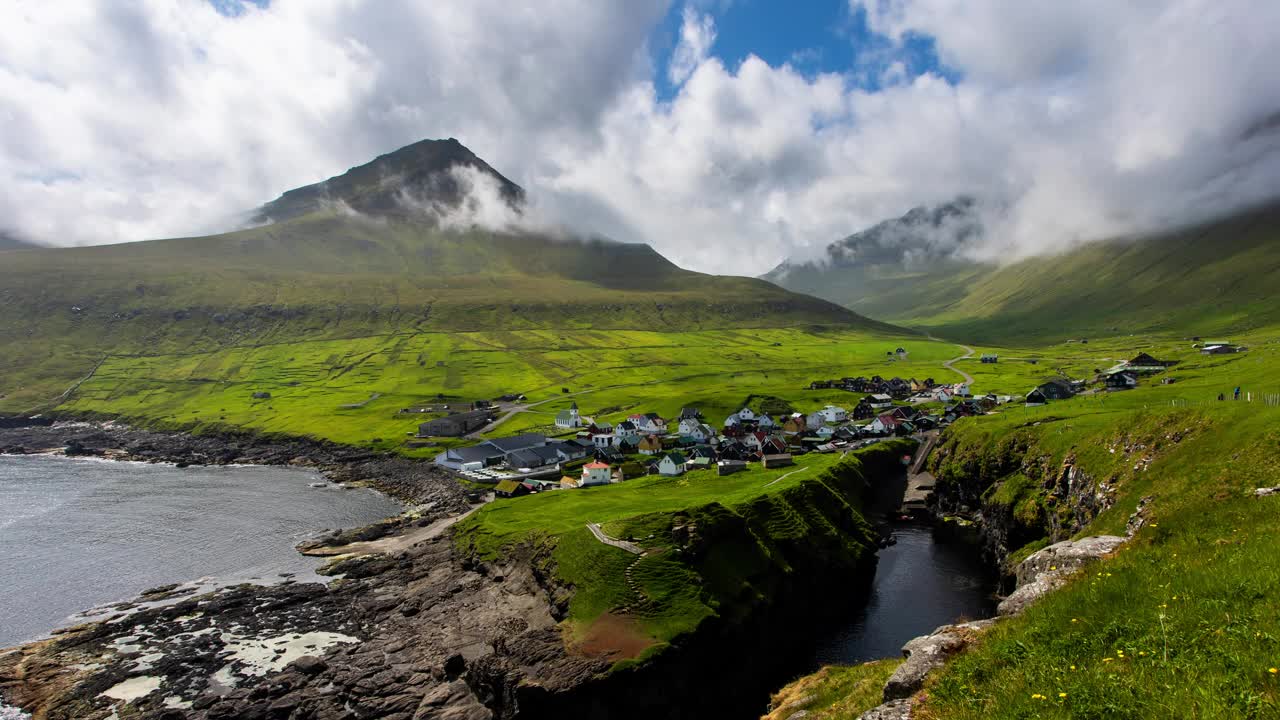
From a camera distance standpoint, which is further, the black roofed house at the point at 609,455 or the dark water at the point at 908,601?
the black roofed house at the point at 609,455

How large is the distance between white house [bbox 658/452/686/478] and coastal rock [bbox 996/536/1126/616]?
7275cm

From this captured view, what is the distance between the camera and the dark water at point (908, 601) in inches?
1960

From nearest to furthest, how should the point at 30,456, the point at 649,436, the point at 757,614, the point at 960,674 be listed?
1. the point at 960,674
2. the point at 757,614
3. the point at 649,436
4. the point at 30,456

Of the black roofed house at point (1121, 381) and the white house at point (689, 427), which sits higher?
the black roofed house at point (1121, 381)

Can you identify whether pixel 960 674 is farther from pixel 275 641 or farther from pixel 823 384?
pixel 823 384

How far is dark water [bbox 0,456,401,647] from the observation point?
67750mm

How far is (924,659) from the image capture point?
1622cm

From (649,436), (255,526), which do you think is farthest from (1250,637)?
(649,436)

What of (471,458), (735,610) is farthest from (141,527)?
(735,610)

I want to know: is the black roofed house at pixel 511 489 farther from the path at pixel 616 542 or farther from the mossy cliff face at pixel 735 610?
the mossy cliff face at pixel 735 610

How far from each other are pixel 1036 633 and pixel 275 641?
197 feet

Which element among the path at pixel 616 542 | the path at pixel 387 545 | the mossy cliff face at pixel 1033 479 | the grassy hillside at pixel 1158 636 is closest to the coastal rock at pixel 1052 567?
the grassy hillside at pixel 1158 636

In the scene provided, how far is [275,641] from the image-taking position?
5366cm

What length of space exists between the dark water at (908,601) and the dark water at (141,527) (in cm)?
5874
